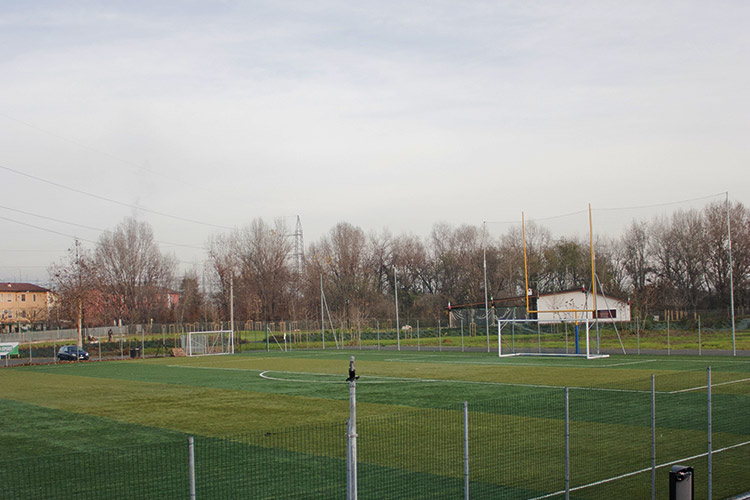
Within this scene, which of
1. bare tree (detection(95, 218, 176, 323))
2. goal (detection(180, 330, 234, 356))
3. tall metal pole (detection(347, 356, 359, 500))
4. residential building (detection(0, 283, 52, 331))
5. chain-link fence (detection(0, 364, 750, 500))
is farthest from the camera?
residential building (detection(0, 283, 52, 331))

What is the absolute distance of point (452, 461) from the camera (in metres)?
13.4

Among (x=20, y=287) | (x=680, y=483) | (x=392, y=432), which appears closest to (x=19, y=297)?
(x=20, y=287)

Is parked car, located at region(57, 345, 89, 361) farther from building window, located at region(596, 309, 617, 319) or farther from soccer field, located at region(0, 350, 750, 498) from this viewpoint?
building window, located at region(596, 309, 617, 319)

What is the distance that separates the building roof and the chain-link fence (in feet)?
426

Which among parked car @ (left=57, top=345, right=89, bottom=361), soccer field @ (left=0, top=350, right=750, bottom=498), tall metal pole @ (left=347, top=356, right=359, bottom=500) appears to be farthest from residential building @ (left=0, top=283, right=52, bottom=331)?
tall metal pole @ (left=347, top=356, right=359, bottom=500)

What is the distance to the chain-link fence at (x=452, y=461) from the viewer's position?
1128cm

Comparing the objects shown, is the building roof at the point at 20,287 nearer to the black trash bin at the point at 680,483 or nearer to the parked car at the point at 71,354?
the parked car at the point at 71,354

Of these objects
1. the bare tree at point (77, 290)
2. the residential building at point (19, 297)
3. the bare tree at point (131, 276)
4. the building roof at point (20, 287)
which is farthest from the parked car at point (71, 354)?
the building roof at point (20, 287)

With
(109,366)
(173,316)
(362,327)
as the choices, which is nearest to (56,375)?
(109,366)

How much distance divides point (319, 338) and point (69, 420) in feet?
160

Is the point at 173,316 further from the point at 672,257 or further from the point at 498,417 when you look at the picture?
the point at 498,417

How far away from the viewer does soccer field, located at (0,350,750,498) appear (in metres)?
11.9

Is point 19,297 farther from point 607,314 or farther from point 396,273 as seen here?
point 607,314

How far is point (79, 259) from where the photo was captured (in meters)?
66.7
